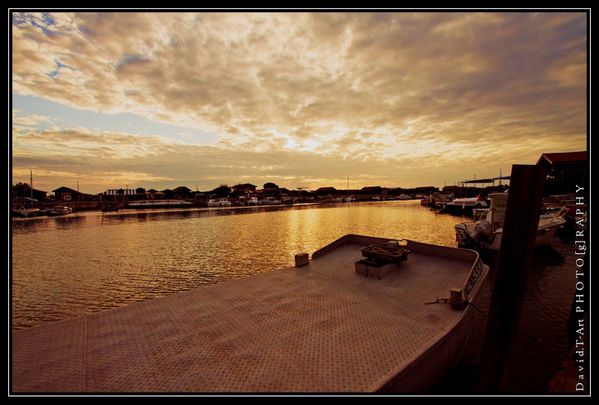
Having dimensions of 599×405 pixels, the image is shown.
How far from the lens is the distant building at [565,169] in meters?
57.1

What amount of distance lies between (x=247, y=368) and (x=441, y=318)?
7.15m

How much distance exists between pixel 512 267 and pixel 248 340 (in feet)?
25.7

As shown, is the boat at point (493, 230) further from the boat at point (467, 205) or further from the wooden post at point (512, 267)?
the boat at point (467, 205)

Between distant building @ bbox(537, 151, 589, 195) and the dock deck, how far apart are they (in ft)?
219

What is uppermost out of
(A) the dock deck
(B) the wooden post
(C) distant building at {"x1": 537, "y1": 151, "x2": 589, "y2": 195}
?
(C) distant building at {"x1": 537, "y1": 151, "x2": 589, "y2": 195}

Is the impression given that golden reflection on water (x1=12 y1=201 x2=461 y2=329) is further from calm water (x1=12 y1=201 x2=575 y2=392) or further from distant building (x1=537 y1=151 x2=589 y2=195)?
distant building (x1=537 y1=151 x2=589 y2=195)

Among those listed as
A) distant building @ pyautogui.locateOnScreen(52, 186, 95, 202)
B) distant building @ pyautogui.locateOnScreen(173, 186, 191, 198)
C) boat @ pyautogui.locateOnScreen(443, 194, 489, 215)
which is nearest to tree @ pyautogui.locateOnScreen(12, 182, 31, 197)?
distant building @ pyautogui.locateOnScreen(52, 186, 95, 202)

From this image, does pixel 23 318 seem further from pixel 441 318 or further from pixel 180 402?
pixel 441 318

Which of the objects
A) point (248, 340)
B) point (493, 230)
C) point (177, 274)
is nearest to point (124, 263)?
point (177, 274)

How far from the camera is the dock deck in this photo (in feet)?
22.6

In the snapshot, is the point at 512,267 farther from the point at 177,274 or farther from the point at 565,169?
the point at 565,169

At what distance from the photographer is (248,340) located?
28.7ft

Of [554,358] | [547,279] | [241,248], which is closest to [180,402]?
[554,358]
